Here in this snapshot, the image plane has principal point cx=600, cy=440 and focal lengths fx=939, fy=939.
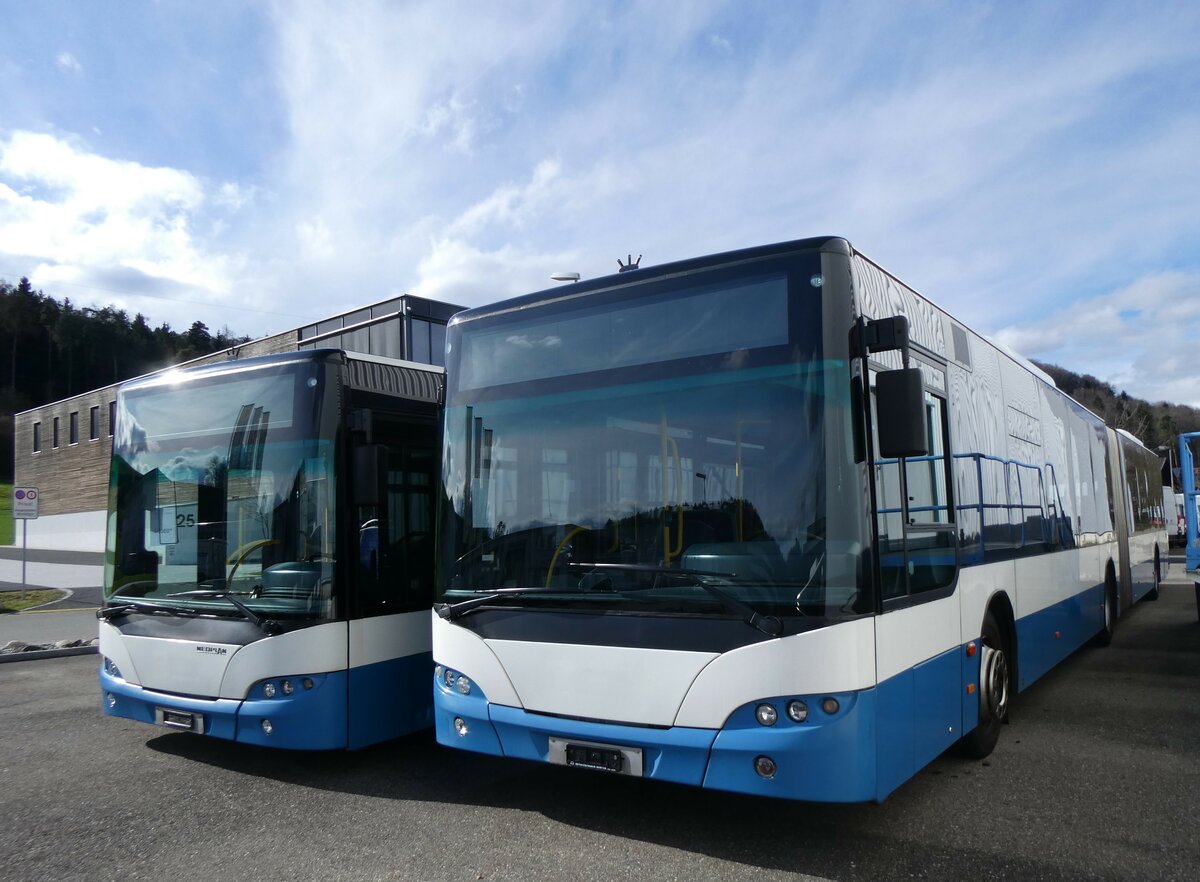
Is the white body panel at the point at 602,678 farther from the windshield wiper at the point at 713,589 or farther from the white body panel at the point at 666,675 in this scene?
the windshield wiper at the point at 713,589

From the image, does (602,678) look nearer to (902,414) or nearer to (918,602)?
(918,602)

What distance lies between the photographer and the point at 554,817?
5086 mm

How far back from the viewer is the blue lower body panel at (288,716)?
5.74 metres

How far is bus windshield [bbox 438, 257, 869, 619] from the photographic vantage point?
4152 mm

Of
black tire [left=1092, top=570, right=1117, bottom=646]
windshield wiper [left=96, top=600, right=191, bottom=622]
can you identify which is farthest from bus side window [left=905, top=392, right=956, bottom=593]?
black tire [left=1092, top=570, right=1117, bottom=646]

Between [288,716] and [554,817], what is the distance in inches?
71.6

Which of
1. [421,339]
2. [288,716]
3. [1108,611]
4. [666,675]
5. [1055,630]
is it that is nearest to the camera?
[666,675]

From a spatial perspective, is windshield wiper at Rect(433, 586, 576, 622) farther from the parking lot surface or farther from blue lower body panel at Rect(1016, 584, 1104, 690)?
blue lower body panel at Rect(1016, 584, 1104, 690)

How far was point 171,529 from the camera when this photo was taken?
253 inches

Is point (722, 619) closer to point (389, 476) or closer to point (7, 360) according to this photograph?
point (389, 476)

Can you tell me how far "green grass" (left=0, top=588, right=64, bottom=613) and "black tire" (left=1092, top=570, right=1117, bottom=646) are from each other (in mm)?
18777

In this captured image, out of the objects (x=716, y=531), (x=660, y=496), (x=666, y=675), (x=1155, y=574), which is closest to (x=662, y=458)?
(x=660, y=496)

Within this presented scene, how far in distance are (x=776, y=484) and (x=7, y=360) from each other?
99.5 meters

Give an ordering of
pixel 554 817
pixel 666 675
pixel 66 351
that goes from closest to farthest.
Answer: pixel 666 675 < pixel 554 817 < pixel 66 351
